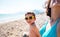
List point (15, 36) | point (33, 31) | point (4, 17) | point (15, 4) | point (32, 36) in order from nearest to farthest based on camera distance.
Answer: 1. point (32, 36)
2. point (33, 31)
3. point (15, 36)
4. point (15, 4)
5. point (4, 17)

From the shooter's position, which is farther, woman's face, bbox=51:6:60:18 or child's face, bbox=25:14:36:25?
child's face, bbox=25:14:36:25

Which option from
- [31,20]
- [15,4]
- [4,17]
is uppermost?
[31,20]

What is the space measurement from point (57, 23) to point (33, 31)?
758mm

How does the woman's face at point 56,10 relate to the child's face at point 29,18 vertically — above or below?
above

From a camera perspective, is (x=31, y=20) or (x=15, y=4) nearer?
(x=31, y=20)

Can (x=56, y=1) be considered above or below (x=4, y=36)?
above

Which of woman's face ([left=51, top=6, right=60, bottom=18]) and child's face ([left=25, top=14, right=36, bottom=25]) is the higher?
woman's face ([left=51, top=6, right=60, bottom=18])

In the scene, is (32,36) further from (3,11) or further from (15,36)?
(3,11)

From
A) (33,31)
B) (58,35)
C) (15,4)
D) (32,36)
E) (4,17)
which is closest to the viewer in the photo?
(58,35)

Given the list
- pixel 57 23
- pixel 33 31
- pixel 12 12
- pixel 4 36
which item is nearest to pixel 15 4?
pixel 12 12

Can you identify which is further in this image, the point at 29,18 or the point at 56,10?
the point at 29,18

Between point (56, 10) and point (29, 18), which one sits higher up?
point (56, 10)

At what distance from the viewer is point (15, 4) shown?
812 centimetres

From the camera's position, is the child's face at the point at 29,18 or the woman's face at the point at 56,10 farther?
the child's face at the point at 29,18
